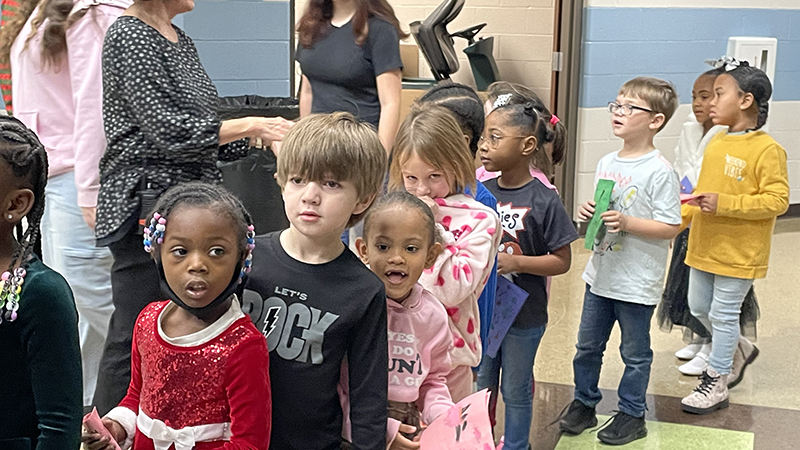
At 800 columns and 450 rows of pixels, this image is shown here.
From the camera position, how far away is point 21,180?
1.38 m

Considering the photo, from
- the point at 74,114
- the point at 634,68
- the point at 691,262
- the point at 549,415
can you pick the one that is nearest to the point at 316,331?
the point at 74,114

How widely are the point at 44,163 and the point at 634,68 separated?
5406mm

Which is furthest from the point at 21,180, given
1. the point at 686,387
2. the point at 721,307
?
the point at 686,387

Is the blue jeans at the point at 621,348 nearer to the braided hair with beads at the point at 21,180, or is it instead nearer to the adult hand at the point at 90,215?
the adult hand at the point at 90,215

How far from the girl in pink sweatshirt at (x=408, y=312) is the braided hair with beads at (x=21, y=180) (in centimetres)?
62

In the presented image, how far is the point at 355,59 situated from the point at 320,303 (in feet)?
5.47

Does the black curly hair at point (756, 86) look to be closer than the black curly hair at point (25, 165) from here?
No

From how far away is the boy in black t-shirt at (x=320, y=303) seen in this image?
1560 mm

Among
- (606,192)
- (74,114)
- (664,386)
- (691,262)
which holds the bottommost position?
(664,386)

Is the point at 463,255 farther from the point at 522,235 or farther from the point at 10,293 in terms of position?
the point at 10,293

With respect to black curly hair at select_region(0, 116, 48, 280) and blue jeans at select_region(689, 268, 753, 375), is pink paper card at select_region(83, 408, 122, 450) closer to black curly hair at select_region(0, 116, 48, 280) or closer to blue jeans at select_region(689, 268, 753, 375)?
black curly hair at select_region(0, 116, 48, 280)

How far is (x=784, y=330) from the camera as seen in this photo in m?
4.57

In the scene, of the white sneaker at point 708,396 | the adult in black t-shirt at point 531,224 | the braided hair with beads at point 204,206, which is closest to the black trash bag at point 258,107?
the adult in black t-shirt at point 531,224

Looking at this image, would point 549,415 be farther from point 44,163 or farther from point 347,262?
point 44,163
